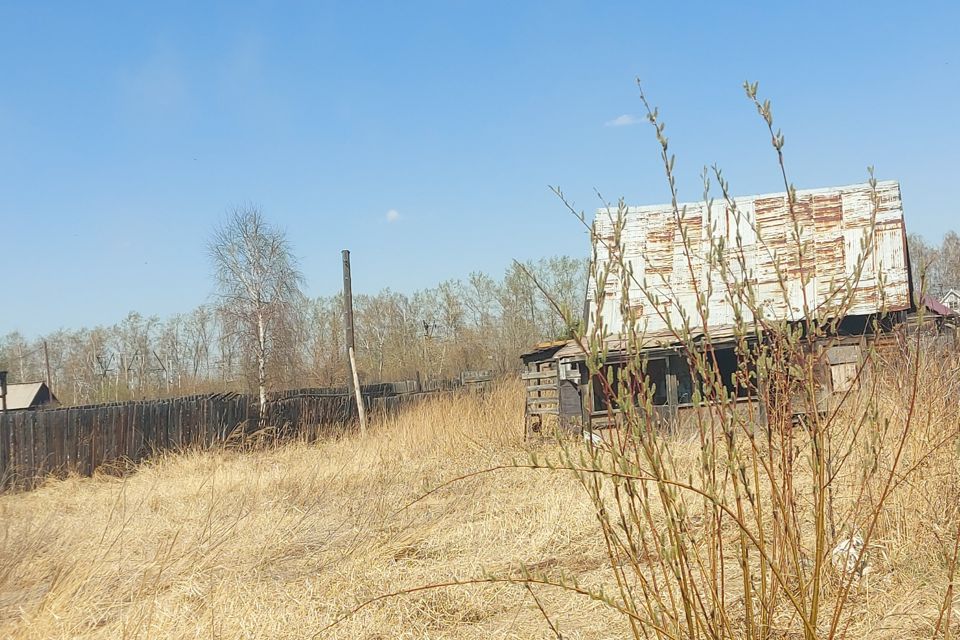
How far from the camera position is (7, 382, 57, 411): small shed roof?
3656 cm

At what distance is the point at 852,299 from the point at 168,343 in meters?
71.0

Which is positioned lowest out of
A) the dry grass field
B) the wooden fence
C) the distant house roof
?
the dry grass field

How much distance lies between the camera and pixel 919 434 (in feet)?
17.4

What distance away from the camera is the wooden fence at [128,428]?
44.7 ft

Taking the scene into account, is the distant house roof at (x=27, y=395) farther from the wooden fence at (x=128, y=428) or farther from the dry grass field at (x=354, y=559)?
the dry grass field at (x=354, y=559)

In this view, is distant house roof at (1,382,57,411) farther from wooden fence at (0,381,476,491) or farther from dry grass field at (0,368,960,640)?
dry grass field at (0,368,960,640)

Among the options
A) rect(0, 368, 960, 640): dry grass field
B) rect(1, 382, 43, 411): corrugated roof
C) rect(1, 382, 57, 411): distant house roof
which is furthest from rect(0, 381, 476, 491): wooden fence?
rect(1, 382, 43, 411): corrugated roof

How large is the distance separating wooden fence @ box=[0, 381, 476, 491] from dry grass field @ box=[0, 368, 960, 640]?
3.09 meters

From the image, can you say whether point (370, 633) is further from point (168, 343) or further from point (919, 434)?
point (168, 343)

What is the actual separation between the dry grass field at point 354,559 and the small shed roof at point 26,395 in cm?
2923

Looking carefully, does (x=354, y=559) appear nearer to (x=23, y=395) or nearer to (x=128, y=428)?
(x=128, y=428)

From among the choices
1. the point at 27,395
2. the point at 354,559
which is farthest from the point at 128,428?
the point at 27,395

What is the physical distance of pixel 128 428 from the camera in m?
14.9

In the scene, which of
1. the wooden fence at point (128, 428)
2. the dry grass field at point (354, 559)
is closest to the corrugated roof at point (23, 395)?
the wooden fence at point (128, 428)
